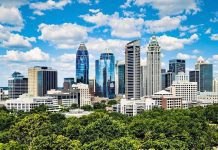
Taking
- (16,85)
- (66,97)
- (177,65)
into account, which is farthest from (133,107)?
(177,65)

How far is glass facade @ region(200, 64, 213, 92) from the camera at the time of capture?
18375 centimetres

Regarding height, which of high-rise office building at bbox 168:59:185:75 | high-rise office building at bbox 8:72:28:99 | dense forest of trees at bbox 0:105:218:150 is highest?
high-rise office building at bbox 168:59:185:75

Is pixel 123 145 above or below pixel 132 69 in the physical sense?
below

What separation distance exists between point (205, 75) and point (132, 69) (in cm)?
7077

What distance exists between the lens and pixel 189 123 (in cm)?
5378

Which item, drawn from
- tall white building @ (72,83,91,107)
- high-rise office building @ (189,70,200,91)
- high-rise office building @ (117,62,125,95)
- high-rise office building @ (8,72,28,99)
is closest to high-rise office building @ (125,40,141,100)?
tall white building @ (72,83,91,107)

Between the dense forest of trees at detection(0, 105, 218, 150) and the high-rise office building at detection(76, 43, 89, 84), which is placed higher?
the high-rise office building at detection(76, 43, 89, 84)


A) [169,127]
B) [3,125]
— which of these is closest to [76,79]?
[3,125]

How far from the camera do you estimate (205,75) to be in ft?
602

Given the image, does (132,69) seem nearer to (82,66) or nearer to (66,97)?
(66,97)

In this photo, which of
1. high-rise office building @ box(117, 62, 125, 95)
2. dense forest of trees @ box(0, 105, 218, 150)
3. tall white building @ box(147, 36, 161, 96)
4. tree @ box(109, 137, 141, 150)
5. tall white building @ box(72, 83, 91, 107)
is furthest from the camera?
high-rise office building @ box(117, 62, 125, 95)

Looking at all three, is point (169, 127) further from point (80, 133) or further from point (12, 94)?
point (12, 94)

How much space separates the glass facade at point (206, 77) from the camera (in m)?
184

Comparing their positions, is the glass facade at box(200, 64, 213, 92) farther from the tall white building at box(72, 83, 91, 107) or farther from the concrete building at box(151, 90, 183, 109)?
the concrete building at box(151, 90, 183, 109)
